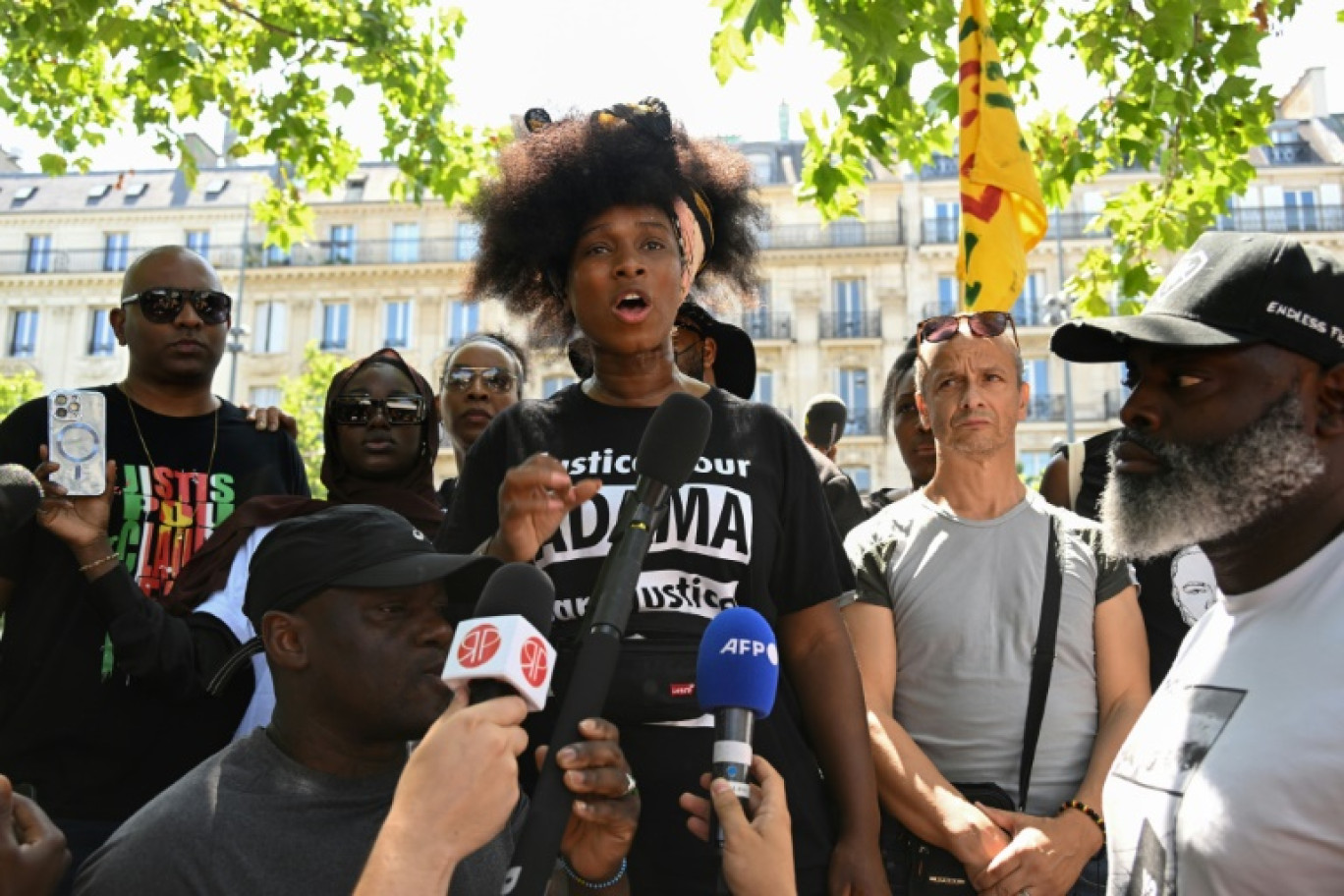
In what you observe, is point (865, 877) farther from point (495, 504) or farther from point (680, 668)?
point (495, 504)

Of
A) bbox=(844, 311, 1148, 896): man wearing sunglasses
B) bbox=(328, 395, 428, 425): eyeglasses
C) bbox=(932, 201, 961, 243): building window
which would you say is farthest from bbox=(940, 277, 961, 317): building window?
bbox=(844, 311, 1148, 896): man wearing sunglasses

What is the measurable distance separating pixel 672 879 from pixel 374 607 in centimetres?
91

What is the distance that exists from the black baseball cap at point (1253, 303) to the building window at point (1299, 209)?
4746 cm

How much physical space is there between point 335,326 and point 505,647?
1804 inches

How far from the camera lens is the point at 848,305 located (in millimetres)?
44688

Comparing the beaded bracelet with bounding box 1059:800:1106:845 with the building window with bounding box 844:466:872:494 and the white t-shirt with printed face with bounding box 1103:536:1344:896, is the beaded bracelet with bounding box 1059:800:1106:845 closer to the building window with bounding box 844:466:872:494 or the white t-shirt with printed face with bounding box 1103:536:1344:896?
the white t-shirt with printed face with bounding box 1103:536:1344:896

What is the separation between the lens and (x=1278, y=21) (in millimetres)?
7562

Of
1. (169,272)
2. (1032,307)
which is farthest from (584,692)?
(1032,307)

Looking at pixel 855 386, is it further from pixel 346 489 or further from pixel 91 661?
pixel 91 661

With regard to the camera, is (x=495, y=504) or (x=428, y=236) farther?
(x=428, y=236)

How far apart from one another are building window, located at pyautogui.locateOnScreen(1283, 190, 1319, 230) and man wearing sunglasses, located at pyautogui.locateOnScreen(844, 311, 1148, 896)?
46277 millimetres

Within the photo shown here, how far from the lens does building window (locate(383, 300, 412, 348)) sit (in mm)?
45531

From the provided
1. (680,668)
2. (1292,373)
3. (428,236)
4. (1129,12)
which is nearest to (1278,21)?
(1129,12)

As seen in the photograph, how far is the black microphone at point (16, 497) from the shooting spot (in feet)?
10.7
